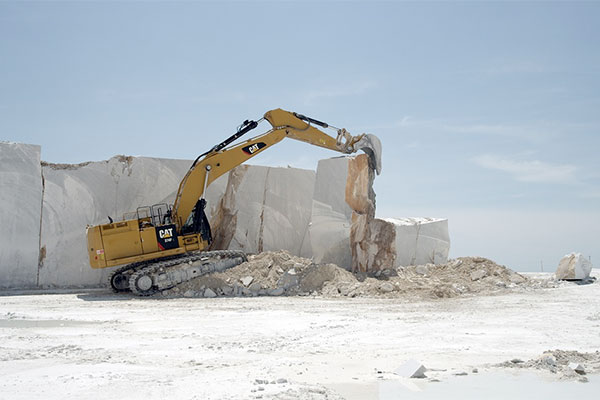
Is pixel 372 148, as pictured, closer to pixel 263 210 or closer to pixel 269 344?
pixel 263 210

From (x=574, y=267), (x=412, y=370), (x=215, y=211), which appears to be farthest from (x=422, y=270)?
(x=412, y=370)

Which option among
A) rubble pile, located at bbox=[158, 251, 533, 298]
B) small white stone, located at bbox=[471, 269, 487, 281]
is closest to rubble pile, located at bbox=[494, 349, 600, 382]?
rubble pile, located at bbox=[158, 251, 533, 298]

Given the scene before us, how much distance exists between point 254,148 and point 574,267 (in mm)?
8891

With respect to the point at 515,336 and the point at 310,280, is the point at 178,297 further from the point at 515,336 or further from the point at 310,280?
the point at 515,336

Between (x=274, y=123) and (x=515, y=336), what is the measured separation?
28.4 feet

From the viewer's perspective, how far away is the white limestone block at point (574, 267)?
599 inches

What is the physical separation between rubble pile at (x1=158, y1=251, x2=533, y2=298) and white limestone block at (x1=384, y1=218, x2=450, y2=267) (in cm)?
241

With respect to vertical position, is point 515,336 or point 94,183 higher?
point 94,183

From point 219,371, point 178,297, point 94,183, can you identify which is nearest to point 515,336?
point 219,371

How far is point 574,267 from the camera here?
49.9ft

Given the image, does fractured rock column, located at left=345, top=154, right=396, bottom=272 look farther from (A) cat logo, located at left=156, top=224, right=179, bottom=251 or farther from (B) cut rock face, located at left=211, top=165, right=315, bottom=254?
(A) cat logo, located at left=156, top=224, right=179, bottom=251

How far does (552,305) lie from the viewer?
10.4 m

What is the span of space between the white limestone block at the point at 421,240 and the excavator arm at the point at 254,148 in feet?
8.93

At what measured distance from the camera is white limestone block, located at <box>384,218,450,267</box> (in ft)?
55.1
